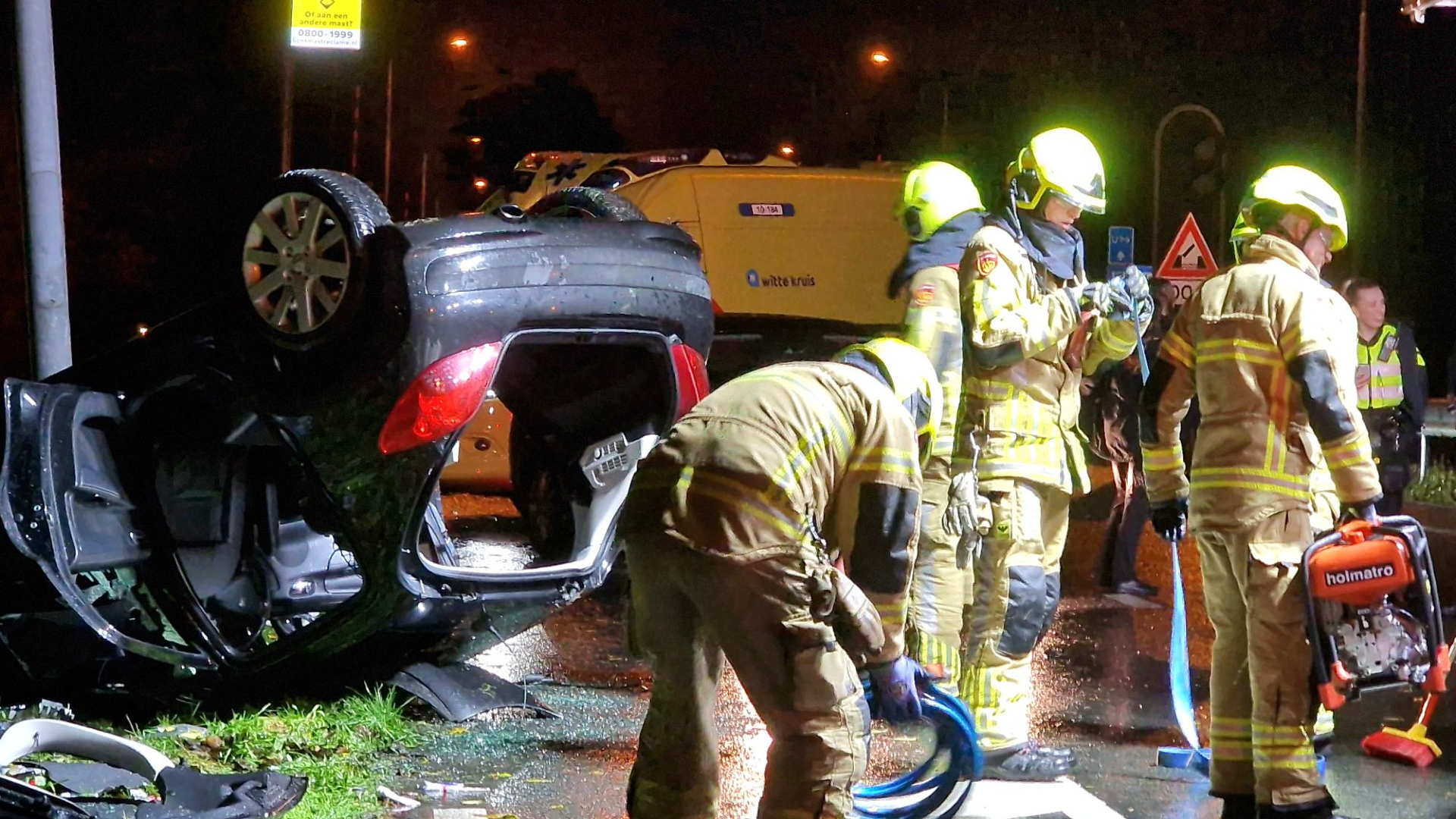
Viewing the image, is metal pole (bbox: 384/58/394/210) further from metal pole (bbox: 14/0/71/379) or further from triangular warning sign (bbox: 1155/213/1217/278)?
metal pole (bbox: 14/0/71/379)

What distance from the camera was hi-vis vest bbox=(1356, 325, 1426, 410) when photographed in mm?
9469

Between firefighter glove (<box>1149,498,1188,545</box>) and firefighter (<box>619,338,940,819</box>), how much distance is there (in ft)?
5.05

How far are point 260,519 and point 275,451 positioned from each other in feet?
0.91

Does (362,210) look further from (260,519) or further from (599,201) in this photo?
(260,519)

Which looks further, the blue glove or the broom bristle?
the broom bristle

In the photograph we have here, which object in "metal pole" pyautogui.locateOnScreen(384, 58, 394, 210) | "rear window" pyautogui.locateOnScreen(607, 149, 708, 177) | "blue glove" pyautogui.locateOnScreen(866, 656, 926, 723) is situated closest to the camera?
"blue glove" pyautogui.locateOnScreen(866, 656, 926, 723)

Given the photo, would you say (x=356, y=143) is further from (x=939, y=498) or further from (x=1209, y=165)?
(x=939, y=498)

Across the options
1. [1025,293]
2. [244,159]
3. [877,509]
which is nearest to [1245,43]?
[244,159]

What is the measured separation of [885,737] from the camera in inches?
260

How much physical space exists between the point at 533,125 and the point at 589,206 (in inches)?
734

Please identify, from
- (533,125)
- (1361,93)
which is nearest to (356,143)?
(533,125)

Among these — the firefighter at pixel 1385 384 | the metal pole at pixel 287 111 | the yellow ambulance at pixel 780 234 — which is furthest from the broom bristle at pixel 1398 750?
the metal pole at pixel 287 111

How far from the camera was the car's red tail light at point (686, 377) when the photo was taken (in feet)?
20.6

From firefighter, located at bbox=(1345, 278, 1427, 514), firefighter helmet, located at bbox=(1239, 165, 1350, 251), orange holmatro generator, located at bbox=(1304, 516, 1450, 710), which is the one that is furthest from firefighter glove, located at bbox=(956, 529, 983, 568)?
firefighter, located at bbox=(1345, 278, 1427, 514)
